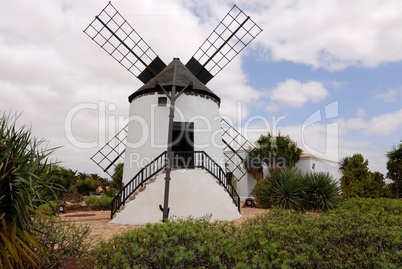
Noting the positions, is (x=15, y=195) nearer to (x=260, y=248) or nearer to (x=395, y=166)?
(x=260, y=248)

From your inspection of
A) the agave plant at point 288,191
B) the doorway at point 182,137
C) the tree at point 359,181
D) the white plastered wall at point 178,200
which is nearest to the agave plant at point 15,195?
the white plastered wall at point 178,200

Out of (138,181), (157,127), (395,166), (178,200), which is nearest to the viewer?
(178,200)

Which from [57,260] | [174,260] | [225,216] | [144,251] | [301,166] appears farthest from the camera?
[301,166]

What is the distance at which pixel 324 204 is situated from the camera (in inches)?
573

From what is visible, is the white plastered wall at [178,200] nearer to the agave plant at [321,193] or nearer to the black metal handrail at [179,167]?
the black metal handrail at [179,167]

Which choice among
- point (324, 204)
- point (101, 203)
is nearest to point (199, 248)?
point (324, 204)

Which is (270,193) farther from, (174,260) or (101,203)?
(174,260)

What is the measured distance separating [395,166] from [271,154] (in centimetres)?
1048

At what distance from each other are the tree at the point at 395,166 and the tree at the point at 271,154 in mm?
8776

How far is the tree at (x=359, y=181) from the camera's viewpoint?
52.4ft

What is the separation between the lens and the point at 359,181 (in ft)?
53.1

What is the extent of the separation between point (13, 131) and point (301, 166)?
31356 millimetres

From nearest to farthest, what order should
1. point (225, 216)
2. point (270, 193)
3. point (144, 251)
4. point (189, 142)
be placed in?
point (144, 251)
point (225, 216)
point (189, 142)
point (270, 193)

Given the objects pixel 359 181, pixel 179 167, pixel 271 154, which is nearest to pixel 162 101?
pixel 179 167
